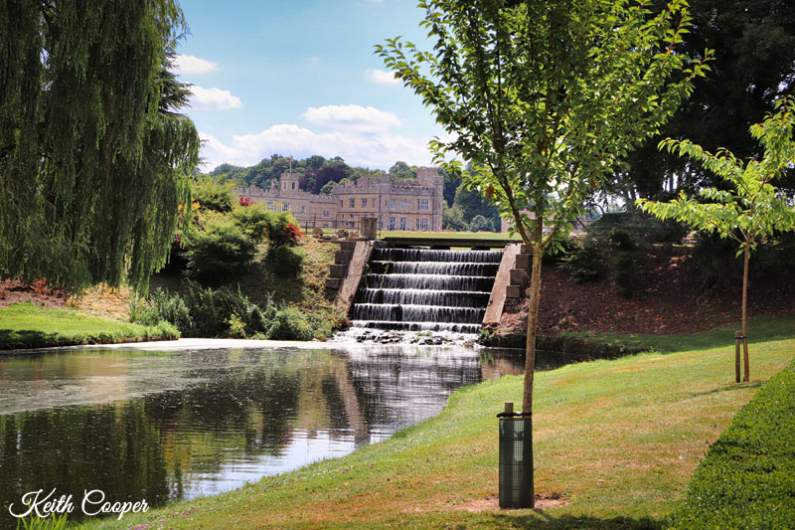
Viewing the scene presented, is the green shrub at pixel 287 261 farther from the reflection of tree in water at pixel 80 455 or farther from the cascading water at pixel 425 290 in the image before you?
the reflection of tree in water at pixel 80 455

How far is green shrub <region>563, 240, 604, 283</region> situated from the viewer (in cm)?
2764

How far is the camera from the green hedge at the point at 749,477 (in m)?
3.93

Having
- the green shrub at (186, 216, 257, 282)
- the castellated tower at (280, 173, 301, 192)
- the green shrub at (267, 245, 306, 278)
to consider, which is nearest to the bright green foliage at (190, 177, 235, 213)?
the green shrub at (186, 216, 257, 282)

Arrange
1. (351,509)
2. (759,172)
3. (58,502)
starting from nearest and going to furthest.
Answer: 1. (351,509)
2. (58,502)
3. (759,172)

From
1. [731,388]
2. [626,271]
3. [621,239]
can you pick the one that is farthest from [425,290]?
[731,388]

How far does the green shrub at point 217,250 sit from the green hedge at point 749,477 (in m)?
23.6

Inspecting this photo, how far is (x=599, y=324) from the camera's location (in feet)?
81.4

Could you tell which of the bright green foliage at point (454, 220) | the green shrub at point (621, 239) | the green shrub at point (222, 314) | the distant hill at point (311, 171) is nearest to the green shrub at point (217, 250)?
the green shrub at point (222, 314)

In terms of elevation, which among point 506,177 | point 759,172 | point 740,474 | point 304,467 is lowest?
point 304,467

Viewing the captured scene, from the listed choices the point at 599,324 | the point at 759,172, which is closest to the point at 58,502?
the point at 759,172

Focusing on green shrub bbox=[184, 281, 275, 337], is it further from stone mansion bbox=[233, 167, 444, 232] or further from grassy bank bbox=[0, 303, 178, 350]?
stone mansion bbox=[233, 167, 444, 232]

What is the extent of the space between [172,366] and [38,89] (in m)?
8.09

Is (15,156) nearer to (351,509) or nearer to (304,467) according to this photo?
(304,467)

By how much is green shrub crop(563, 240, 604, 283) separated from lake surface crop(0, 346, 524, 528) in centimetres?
883
